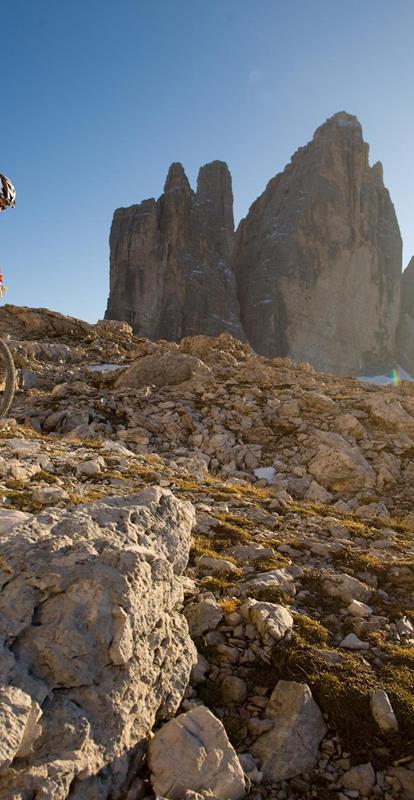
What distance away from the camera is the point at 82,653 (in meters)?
2.77

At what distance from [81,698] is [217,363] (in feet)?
71.1

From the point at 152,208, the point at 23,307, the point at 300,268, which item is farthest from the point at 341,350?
the point at 23,307

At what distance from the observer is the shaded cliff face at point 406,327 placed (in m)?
107

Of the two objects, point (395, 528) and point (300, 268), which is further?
point (300, 268)

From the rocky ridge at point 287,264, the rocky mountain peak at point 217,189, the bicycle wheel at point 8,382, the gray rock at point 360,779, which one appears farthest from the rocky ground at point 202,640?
the rocky mountain peak at point 217,189

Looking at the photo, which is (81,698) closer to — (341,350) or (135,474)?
(135,474)

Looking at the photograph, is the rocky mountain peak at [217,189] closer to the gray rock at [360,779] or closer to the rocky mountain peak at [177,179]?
the rocky mountain peak at [177,179]

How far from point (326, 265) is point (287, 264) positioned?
803 centimetres

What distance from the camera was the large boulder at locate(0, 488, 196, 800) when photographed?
2406 mm

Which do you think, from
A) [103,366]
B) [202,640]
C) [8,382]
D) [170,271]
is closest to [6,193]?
[8,382]

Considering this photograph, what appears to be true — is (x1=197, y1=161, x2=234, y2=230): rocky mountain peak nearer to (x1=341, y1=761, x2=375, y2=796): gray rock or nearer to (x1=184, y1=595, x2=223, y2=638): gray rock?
(x1=184, y1=595, x2=223, y2=638): gray rock

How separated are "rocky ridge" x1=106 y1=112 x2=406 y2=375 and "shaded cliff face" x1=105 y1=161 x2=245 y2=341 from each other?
0.65ft

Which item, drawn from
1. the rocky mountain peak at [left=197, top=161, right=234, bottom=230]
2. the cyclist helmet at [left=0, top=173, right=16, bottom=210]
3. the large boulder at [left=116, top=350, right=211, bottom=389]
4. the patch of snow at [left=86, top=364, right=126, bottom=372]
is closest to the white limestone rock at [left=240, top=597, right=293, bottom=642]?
the cyclist helmet at [left=0, top=173, right=16, bottom=210]

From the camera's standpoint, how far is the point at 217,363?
2405 centimetres
